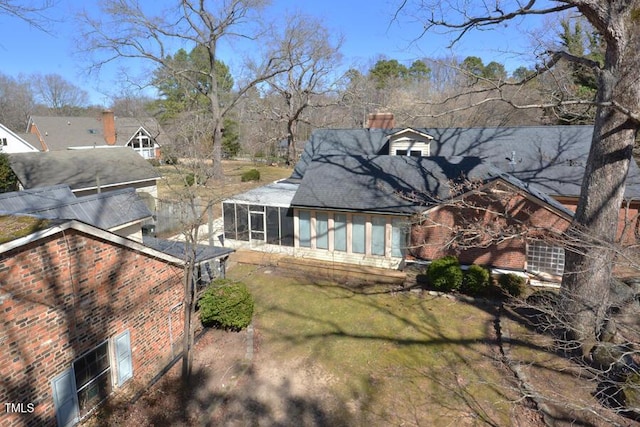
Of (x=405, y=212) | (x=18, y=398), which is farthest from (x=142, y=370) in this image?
(x=405, y=212)

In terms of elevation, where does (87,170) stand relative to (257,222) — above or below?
above

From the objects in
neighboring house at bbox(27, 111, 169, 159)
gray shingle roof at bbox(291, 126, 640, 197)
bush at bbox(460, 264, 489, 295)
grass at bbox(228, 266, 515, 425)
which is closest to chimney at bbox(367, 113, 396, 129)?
gray shingle roof at bbox(291, 126, 640, 197)

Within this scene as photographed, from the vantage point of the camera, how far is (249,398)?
8.81 metres

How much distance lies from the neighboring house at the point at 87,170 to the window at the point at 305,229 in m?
8.43

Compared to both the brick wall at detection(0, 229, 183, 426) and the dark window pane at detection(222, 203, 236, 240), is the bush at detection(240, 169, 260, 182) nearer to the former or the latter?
the dark window pane at detection(222, 203, 236, 240)

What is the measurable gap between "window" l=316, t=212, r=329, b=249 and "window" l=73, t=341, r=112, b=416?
10.5 metres

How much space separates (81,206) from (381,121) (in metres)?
22.2

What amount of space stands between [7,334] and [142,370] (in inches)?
140

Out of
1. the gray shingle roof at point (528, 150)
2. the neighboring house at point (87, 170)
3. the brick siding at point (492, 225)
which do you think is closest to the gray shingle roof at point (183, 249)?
the brick siding at point (492, 225)

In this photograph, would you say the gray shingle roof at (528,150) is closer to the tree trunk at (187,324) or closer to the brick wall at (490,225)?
the brick wall at (490,225)

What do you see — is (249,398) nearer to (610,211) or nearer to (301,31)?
(610,211)

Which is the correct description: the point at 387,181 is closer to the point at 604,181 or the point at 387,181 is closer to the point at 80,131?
the point at 604,181

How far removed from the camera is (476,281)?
1369 centimetres

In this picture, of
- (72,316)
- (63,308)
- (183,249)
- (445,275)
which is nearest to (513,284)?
(445,275)
